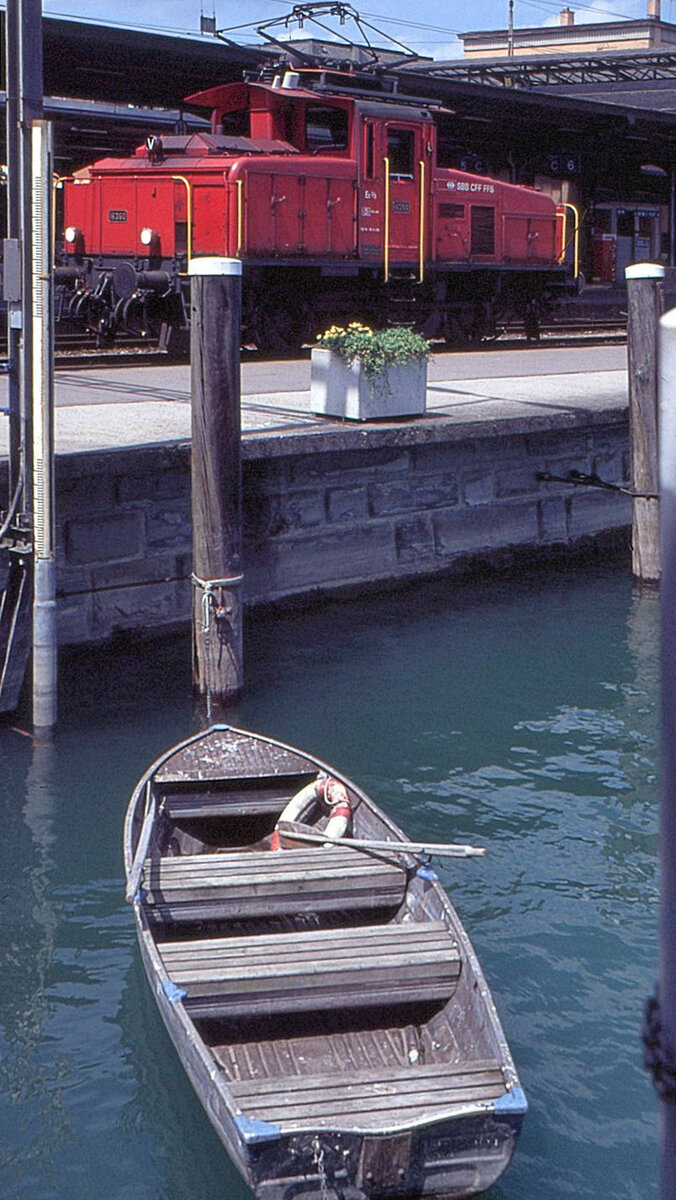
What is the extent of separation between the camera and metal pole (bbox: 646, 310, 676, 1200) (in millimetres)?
1365

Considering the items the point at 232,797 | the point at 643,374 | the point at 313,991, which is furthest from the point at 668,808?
the point at 643,374

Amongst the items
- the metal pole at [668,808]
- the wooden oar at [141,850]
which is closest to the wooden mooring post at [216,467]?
the wooden oar at [141,850]

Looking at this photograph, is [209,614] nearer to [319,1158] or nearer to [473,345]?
[319,1158]

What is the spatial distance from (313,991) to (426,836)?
2.71m

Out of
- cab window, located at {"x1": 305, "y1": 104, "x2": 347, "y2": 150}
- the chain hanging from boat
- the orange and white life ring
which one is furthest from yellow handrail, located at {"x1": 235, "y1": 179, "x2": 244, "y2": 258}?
the chain hanging from boat

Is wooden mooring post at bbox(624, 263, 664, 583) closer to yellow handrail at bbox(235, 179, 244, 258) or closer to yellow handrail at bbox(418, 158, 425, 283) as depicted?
yellow handrail at bbox(235, 179, 244, 258)

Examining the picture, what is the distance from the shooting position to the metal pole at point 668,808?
4.48 ft

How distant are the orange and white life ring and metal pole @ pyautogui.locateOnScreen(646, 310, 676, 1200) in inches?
214

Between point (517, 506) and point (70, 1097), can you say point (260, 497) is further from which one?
point (70, 1097)

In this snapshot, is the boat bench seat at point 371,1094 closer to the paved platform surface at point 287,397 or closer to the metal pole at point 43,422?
the metal pole at point 43,422

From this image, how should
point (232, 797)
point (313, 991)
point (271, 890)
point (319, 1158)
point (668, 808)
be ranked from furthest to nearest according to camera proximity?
point (232, 797)
point (271, 890)
point (313, 991)
point (319, 1158)
point (668, 808)

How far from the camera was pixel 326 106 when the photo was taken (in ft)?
59.1

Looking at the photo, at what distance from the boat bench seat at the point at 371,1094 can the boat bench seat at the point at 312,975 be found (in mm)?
588

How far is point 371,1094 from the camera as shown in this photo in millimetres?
4547
